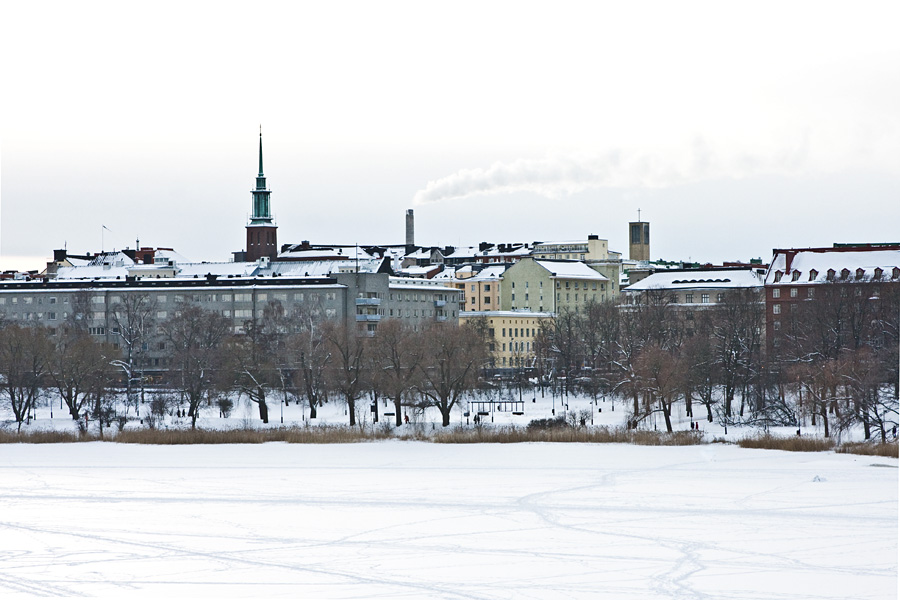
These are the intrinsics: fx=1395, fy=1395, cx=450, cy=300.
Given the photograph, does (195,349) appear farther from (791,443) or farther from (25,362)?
(791,443)

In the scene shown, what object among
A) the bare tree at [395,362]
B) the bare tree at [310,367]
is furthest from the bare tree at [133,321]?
the bare tree at [395,362]

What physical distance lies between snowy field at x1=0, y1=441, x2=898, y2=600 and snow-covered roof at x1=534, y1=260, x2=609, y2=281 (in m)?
104

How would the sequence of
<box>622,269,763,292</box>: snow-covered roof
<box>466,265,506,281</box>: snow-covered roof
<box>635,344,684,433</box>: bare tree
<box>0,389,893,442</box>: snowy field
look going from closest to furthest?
1. <box>0,389,893,442</box>: snowy field
2. <box>635,344,684,433</box>: bare tree
3. <box>622,269,763,292</box>: snow-covered roof
4. <box>466,265,506,281</box>: snow-covered roof

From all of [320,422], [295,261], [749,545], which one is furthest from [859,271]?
[749,545]

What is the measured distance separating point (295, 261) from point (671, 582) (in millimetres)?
132186

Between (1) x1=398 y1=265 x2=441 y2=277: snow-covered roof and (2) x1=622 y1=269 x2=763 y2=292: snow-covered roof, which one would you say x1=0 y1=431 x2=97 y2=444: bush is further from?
(1) x1=398 y1=265 x2=441 y2=277: snow-covered roof

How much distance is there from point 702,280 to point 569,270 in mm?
25041

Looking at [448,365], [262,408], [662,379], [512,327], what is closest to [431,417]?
[448,365]

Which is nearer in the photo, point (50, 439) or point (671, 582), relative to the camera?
point (671, 582)

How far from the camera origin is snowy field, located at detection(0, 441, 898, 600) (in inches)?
1019

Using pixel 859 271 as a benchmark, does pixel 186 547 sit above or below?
below

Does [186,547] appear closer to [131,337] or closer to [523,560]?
[523,560]

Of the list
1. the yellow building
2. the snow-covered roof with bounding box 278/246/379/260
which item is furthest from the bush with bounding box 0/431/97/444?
the snow-covered roof with bounding box 278/246/379/260

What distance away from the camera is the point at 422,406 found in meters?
64.9
